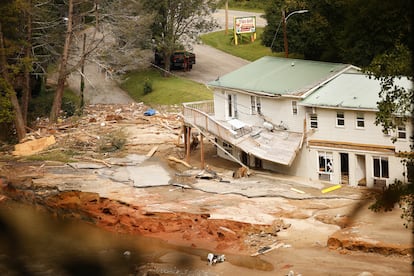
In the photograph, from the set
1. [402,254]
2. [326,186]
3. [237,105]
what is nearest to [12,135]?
[237,105]

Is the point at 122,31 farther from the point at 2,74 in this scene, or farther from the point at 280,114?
the point at 280,114

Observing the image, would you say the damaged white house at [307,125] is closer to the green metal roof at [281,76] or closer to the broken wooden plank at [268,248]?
the green metal roof at [281,76]

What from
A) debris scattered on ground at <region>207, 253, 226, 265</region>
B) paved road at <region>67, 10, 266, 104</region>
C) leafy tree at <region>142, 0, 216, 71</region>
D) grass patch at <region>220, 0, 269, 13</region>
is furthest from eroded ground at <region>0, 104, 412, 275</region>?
grass patch at <region>220, 0, 269, 13</region>

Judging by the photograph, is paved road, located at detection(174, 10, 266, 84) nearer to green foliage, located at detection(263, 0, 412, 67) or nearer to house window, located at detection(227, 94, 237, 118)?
green foliage, located at detection(263, 0, 412, 67)

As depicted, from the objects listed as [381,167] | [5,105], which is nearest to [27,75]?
[5,105]

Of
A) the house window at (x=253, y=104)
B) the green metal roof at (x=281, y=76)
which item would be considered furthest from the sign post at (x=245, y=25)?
the house window at (x=253, y=104)

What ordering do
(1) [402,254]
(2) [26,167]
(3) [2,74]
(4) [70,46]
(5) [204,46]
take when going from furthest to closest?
1. (5) [204,46]
2. (4) [70,46]
3. (3) [2,74]
4. (2) [26,167]
5. (1) [402,254]

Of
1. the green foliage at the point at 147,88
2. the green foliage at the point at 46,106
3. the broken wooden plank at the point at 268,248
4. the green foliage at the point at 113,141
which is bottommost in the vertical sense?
the broken wooden plank at the point at 268,248
